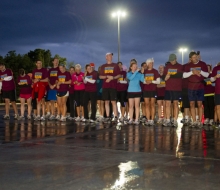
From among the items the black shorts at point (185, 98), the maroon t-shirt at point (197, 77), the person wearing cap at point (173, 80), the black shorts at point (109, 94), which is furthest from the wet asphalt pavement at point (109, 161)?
the black shorts at point (109, 94)

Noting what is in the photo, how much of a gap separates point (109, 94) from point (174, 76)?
2312mm

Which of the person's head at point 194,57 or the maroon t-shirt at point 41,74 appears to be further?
the maroon t-shirt at point 41,74

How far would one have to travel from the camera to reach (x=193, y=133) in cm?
1023

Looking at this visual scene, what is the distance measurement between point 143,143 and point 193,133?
248 cm

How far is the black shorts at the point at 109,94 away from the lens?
1317 cm

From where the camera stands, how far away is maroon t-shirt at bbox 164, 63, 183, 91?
478 inches

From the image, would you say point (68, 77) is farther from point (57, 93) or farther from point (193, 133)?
point (193, 133)

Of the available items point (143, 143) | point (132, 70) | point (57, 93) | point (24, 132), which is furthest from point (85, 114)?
point (143, 143)

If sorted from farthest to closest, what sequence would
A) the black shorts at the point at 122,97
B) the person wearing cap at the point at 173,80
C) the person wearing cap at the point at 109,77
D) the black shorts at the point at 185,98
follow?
the black shorts at the point at 122,97, the person wearing cap at the point at 109,77, the black shorts at the point at 185,98, the person wearing cap at the point at 173,80

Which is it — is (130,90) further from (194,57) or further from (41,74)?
(41,74)

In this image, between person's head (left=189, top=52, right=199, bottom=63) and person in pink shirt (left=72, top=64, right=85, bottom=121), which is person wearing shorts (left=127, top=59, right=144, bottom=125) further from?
person in pink shirt (left=72, top=64, right=85, bottom=121)

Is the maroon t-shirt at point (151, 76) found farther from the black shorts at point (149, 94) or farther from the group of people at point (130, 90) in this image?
the black shorts at point (149, 94)

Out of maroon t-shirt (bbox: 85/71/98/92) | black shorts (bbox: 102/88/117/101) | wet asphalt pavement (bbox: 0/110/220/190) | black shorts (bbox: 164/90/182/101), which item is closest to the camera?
wet asphalt pavement (bbox: 0/110/220/190)

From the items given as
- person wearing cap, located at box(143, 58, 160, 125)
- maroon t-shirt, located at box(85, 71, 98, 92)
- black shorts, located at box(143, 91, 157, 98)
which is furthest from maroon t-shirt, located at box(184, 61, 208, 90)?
maroon t-shirt, located at box(85, 71, 98, 92)
